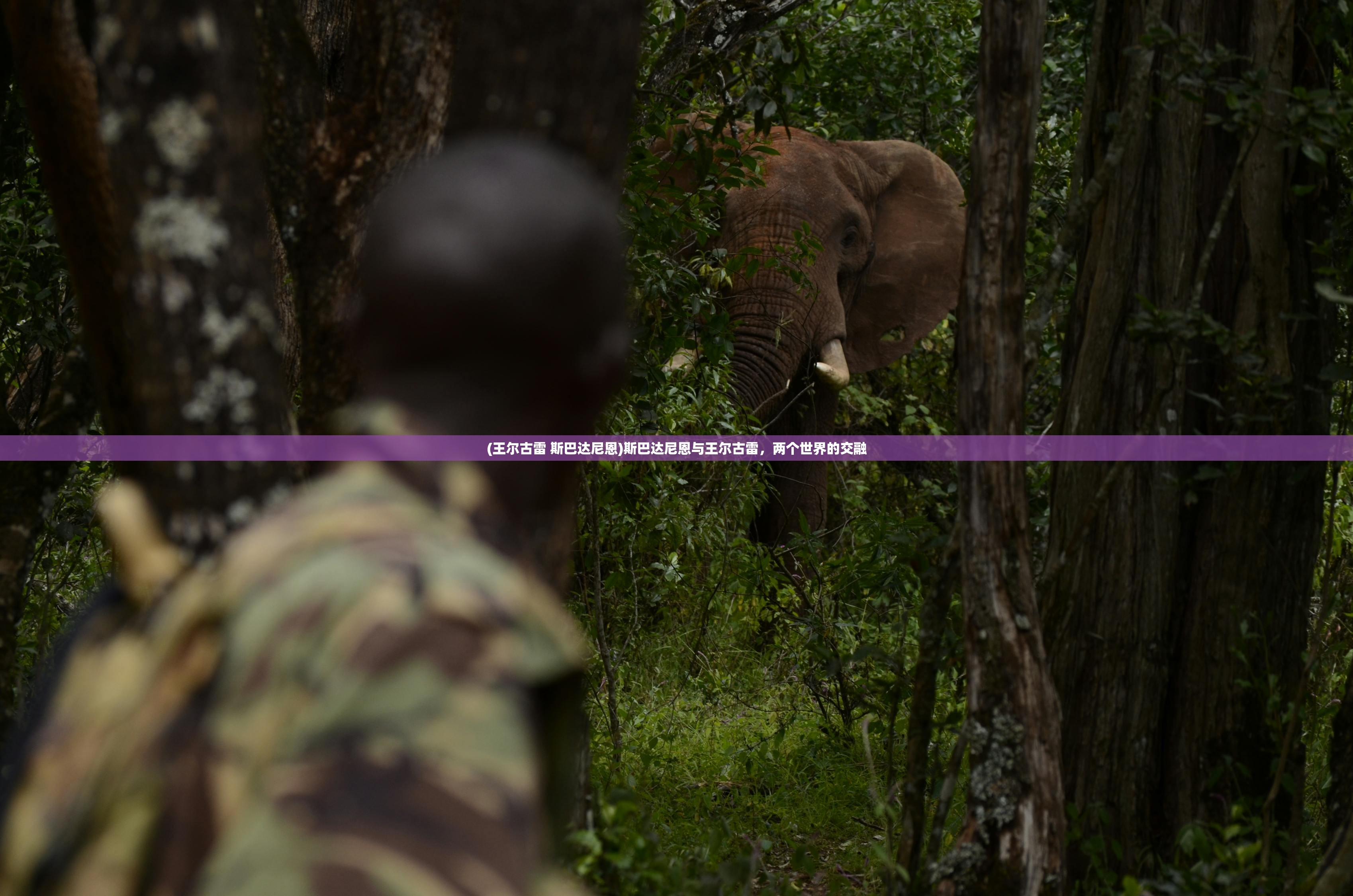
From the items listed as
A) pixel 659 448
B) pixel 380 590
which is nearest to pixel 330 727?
pixel 380 590

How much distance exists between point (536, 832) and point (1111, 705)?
2.35 metres

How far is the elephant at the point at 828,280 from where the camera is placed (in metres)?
7.35

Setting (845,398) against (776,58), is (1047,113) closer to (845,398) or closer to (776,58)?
(776,58)

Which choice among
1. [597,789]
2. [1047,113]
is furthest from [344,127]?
[1047,113]

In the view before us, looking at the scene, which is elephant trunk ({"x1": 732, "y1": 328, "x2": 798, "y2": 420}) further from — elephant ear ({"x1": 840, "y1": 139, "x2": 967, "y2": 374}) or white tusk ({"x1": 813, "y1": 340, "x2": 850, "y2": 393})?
elephant ear ({"x1": 840, "y1": 139, "x2": 967, "y2": 374})

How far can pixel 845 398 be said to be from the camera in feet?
27.4

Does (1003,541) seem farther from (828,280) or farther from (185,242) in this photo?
(828,280)

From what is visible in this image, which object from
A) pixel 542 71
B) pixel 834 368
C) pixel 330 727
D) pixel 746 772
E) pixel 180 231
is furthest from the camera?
pixel 834 368

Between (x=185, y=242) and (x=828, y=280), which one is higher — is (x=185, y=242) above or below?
above

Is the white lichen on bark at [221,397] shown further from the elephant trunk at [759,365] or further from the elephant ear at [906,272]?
the elephant ear at [906,272]

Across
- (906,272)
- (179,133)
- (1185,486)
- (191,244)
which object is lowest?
(906,272)

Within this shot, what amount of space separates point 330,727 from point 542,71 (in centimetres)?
112

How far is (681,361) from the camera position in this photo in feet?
22.0

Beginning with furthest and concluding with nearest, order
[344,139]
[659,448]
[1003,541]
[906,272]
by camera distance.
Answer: [906,272]
[659,448]
[1003,541]
[344,139]
